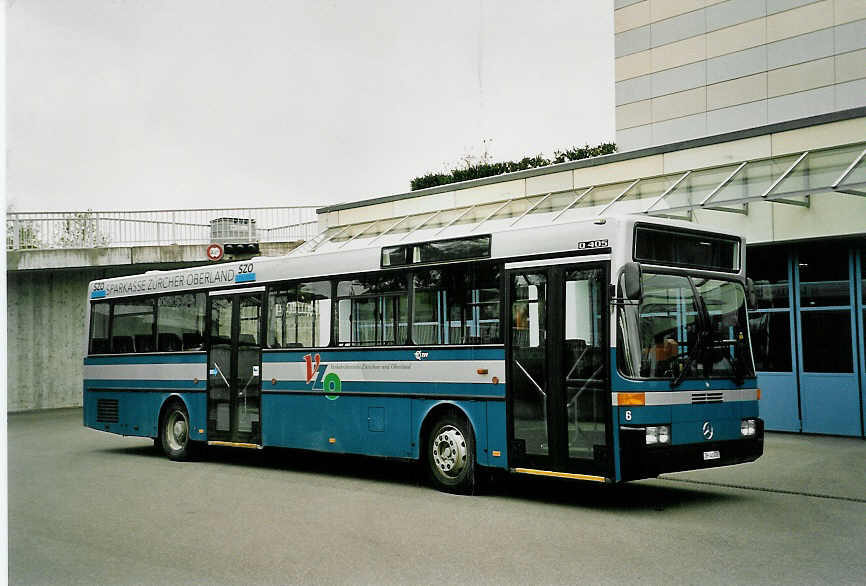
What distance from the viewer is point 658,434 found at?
941 centimetres

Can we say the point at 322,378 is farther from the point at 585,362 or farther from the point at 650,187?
the point at 650,187

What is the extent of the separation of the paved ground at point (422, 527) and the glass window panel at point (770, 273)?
3850 mm

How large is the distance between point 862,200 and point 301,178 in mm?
9095

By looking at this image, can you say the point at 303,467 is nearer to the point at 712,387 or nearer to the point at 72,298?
the point at 712,387

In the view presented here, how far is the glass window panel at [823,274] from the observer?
16.5 metres

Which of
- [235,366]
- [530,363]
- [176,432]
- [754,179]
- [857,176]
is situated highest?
[754,179]

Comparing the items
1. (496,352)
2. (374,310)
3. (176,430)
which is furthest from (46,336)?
(496,352)

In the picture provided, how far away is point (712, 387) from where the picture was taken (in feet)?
32.6

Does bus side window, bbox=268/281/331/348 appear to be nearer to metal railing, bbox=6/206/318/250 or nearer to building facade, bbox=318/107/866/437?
building facade, bbox=318/107/866/437

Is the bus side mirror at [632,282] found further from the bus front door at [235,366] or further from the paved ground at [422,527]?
the bus front door at [235,366]

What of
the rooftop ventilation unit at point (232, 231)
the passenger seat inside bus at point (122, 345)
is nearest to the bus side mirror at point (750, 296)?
the passenger seat inside bus at point (122, 345)

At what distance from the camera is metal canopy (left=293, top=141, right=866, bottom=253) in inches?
Answer: 603

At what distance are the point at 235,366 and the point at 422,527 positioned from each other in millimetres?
6390

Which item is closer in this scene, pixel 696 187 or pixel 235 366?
pixel 235 366
